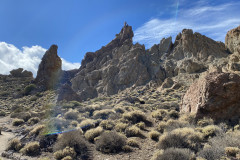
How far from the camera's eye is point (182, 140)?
22.5 ft

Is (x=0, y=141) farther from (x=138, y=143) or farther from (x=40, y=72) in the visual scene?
(x=40, y=72)

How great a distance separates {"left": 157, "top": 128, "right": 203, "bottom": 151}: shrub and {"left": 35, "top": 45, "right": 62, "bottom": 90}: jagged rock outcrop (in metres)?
42.2

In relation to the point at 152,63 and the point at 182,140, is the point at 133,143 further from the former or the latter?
the point at 152,63

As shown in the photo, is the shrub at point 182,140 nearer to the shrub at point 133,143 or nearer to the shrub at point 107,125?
the shrub at point 133,143

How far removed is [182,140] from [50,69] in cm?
4682

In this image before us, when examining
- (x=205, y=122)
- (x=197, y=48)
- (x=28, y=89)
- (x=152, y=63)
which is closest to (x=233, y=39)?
(x=197, y=48)

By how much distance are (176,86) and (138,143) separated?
26011 mm

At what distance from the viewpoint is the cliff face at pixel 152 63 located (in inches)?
1694

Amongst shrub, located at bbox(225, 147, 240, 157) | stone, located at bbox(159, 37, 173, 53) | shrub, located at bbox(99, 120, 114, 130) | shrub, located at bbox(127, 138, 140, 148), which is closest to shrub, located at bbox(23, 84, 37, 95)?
shrub, located at bbox(99, 120, 114, 130)

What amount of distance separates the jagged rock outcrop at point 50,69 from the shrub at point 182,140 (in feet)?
138

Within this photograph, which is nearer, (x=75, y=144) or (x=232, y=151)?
(x=232, y=151)

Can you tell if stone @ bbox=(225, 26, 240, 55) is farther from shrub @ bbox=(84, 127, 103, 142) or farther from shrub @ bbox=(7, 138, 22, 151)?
shrub @ bbox=(7, 138, 22, 151)

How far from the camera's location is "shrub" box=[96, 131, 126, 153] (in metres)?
7.85

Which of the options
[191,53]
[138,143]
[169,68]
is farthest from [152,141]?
[191,53]
